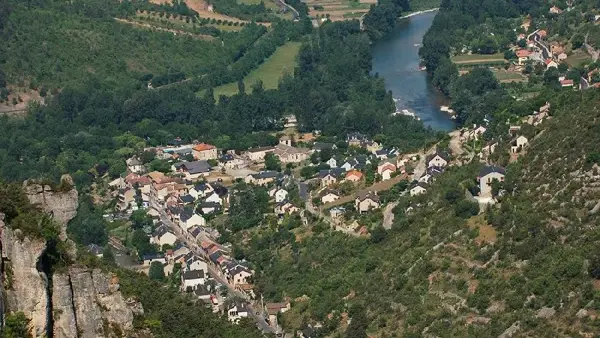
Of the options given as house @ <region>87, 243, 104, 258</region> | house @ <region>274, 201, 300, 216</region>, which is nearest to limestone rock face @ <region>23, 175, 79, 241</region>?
house @ <region>87, 243, 104, 258</region>

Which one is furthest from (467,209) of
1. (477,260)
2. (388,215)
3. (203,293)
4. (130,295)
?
(130,295)

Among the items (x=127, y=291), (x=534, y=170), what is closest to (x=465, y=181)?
(x=534, y=170)

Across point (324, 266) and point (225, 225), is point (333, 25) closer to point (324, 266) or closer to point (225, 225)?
point (225, 225)

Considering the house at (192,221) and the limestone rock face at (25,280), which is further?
the house at (192,221)

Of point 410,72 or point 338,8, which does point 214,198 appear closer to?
point 410,72

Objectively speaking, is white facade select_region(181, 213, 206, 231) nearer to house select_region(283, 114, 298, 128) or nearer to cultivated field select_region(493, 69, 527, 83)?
house select_region(283, 114, 298, 128)

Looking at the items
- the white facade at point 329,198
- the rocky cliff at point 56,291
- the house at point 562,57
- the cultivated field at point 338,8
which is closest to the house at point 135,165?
the white facade at point 329,198

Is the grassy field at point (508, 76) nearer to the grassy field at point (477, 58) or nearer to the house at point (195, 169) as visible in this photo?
the grassy field at point (477, 58)
